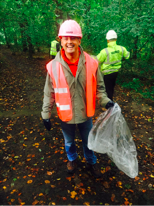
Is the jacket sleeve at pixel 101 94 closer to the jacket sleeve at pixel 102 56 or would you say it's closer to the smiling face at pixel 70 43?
the smiling face at pixel 70 43

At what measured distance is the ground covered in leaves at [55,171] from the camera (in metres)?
2.04

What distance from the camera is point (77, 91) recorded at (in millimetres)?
1767

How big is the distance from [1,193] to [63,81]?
6.41 feet

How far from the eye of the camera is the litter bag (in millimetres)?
1798

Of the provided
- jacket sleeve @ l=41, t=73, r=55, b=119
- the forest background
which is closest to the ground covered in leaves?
jacket sleeve @ l=41, t=73, r=55, b=119

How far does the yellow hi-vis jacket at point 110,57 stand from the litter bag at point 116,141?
1999mm

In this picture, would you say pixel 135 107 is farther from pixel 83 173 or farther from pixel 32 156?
pixel 32 156

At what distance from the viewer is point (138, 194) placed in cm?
209

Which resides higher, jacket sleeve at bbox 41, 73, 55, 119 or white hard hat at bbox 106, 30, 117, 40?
white hard hat at bbox 106, 30, 117, 40

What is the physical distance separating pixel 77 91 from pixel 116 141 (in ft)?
2.71

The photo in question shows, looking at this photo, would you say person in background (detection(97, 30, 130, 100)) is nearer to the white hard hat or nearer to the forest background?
the white hard hat

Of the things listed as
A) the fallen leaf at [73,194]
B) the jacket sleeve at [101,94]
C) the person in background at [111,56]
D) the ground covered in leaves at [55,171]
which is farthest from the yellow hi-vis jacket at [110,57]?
the fallen leaf at [73,194]

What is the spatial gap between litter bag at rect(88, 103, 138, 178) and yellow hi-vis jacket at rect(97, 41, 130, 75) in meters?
2.00

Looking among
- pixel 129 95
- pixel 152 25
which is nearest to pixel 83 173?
pixel 129 95
